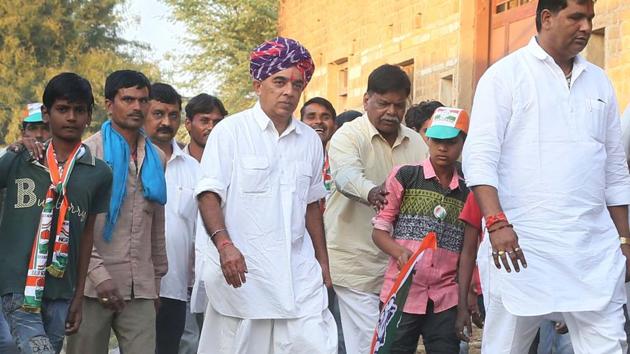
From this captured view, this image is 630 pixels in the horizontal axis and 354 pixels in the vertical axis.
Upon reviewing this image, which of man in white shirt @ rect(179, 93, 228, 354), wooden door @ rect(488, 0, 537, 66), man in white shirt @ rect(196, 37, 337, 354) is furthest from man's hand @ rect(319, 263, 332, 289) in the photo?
wooden door @ rect(488, 0, 537, 66)

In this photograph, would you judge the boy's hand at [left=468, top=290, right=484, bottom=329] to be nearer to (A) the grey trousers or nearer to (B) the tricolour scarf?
(A) the grey trousers

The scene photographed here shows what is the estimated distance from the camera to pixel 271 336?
6090mm

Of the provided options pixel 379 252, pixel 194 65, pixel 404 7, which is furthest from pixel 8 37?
pixel 379 252

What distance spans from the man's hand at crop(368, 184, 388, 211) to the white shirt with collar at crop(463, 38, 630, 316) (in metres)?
1.42

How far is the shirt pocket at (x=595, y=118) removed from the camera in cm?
544

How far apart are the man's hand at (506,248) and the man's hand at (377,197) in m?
1.74

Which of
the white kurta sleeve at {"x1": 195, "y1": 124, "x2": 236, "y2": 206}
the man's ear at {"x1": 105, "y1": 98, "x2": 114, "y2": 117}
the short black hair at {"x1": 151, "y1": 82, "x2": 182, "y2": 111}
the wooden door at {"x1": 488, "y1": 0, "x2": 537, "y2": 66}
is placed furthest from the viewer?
the wooden door at {"x1": 488, "y1": 0, "x2": 537, "y2": 66}

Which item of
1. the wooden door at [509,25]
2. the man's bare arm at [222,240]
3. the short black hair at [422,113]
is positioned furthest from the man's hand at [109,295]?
the wooden door at [509,25]

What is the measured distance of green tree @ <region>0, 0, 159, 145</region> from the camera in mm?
45906

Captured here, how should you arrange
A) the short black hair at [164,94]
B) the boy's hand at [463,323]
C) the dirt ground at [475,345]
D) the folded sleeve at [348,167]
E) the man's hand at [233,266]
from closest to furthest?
the man's hand at [233,266]
the boy's hand at [463,323]
the folded sleeve at [348,167]
the short black hair at [164,94]
the dirt ground at [475,345]

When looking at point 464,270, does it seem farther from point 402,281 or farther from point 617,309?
point 617,309

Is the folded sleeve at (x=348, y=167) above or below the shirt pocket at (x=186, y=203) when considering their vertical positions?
above

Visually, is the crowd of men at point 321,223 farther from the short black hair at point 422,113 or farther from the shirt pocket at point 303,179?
the short black hair at point 422,113

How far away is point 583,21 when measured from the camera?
5.46 metres
